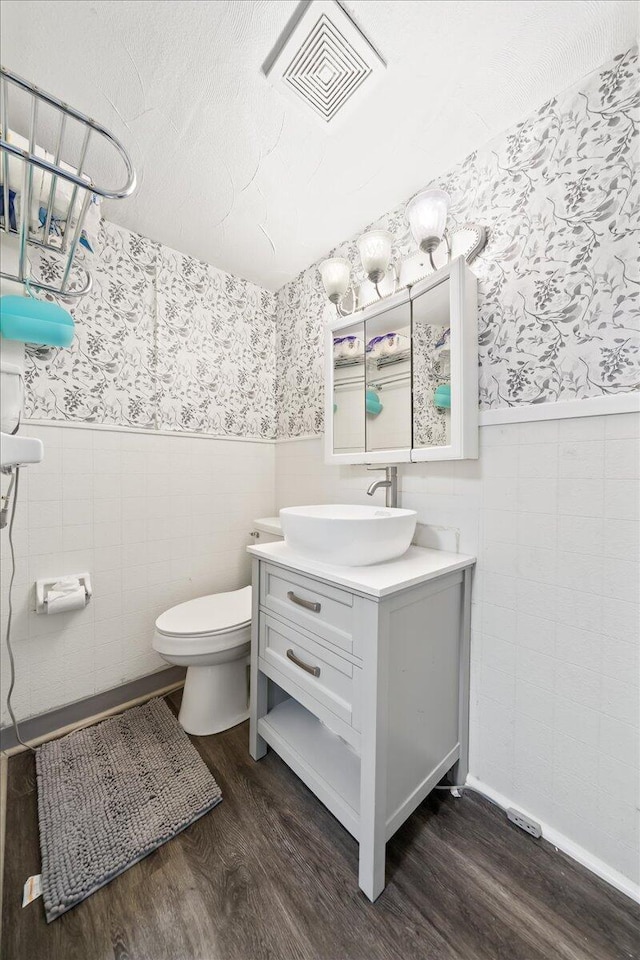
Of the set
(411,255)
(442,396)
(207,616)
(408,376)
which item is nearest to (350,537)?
(442,396)

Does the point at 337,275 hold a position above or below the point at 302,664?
above

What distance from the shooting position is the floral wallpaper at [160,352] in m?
1.47

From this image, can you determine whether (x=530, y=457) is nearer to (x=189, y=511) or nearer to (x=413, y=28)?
(x=413, y=28)

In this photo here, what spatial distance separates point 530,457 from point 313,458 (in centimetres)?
106

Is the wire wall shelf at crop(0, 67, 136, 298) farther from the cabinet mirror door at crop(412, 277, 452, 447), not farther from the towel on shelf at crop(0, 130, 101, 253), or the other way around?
the cabinet mirror door at crop(412, 277, 452, 447)

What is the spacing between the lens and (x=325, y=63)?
0.95 metres

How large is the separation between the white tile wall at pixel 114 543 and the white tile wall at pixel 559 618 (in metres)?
1.21

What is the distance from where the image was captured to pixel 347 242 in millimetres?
1656

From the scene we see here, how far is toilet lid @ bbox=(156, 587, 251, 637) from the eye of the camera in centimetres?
137

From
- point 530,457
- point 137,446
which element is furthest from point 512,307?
point 137,446

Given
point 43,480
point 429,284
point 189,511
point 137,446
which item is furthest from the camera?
point 189,511

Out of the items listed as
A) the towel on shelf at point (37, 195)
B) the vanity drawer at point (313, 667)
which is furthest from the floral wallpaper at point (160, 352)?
the vanity drawer at point (313, 667)

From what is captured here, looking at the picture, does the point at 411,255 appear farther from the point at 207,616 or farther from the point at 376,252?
the point at 207,616

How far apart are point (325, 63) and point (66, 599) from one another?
76.1 inches
